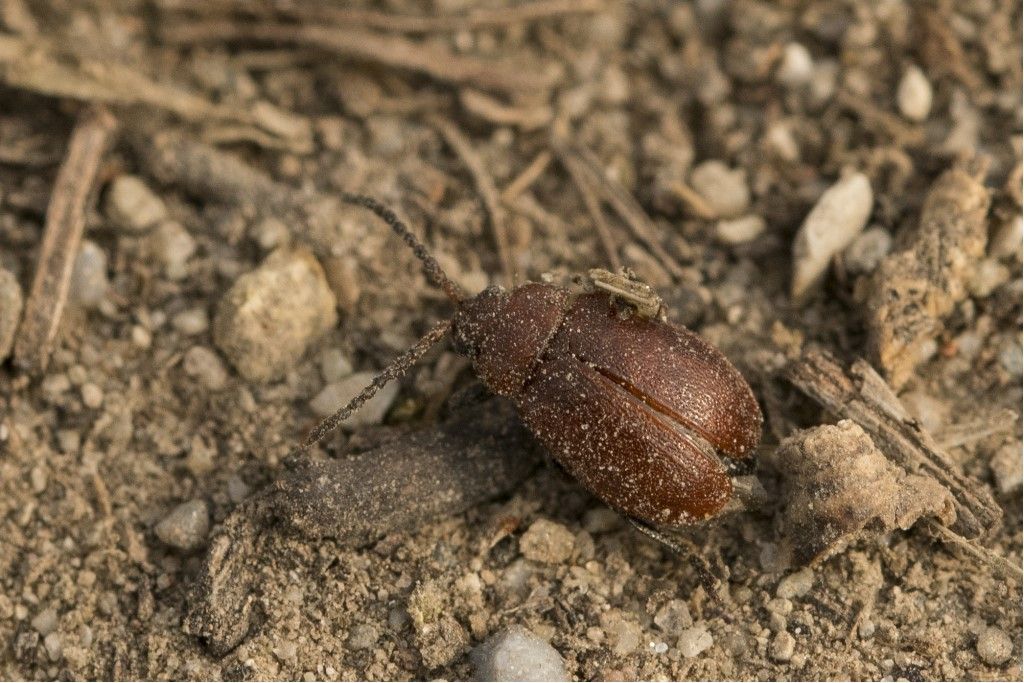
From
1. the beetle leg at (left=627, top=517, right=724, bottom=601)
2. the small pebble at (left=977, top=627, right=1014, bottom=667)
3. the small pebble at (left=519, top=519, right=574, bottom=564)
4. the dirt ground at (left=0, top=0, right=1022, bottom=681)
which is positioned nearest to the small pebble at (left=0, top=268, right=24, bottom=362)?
the dirt ground at (left=0, top=0, right=1022, bottom=681)

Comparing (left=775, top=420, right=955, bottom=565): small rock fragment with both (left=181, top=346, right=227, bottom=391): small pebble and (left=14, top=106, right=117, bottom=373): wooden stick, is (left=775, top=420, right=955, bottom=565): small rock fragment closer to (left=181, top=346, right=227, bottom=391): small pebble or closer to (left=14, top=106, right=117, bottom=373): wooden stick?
(left=181, top=346, right=227, bottom=391): small pebble

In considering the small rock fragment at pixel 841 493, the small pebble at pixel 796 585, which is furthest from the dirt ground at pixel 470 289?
the small rock fragment at pixel 841 493

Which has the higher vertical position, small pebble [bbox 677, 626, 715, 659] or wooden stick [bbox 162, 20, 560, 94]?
wooden stick [bbox 162, 20, 560, 94]

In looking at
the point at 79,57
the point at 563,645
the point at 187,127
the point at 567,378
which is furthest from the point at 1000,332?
the point at 79,57

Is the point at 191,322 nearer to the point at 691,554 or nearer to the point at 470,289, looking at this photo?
the point at 470,289

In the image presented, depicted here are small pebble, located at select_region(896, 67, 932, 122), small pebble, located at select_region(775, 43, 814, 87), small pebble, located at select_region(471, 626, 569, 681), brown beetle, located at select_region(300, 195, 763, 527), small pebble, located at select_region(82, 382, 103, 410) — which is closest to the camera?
small pebble, located at select_region(471, 626, 569, 681)
